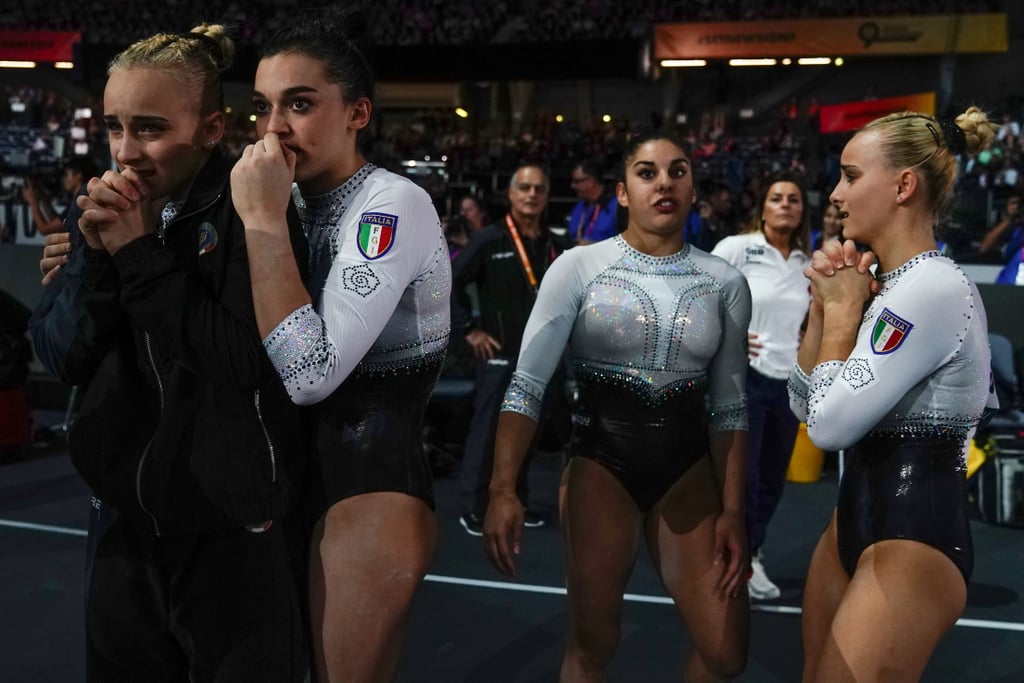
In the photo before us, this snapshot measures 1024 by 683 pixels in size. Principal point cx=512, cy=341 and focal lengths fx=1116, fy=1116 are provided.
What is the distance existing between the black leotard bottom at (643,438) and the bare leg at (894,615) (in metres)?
0.75

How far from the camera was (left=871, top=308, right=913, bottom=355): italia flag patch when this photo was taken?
2.08 metres

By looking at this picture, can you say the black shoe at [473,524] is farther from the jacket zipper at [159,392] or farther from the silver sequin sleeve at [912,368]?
the jacket zipper at [159,392]

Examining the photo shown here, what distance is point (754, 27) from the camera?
2002 centimetres

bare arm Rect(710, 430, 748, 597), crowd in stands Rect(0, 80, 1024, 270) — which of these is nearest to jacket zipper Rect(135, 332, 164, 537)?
bare arm Rect(710, 430, 748, 597)

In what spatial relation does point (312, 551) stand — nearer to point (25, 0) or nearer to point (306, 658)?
point (306, 658)

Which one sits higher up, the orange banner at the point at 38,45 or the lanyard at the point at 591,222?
the orange banner at the point at 38,45

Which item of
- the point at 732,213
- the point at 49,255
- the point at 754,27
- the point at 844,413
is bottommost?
the point at 732,213

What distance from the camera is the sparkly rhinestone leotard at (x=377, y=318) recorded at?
1.84 m

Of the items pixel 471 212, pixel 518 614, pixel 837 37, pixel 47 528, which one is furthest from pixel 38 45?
pixel 518 614

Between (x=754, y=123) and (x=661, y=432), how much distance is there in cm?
2079

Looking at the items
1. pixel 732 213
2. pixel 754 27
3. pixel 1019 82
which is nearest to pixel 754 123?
pixel 754 27

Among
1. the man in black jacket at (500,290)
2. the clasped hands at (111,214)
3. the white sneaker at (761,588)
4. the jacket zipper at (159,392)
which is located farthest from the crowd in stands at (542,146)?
the clasped hands at (111,214)

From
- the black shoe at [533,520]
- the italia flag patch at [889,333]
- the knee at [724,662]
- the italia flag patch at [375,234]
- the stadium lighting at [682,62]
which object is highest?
the stadium lighting at [682,62]

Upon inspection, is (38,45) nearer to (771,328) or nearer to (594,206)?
(594,206)
